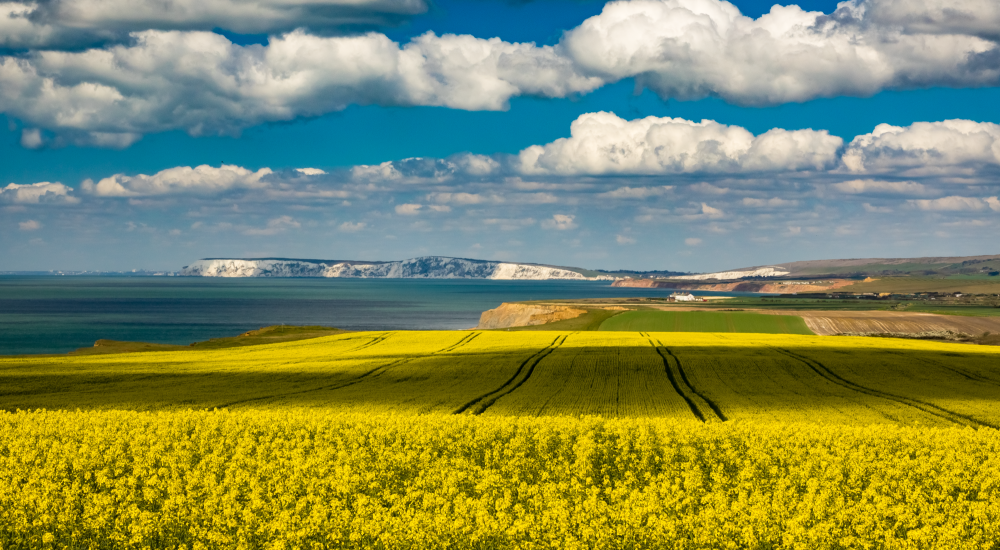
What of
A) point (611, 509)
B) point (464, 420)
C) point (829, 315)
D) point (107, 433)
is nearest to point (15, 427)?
point (107, 433)

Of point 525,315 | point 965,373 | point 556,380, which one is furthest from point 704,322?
point 556,380

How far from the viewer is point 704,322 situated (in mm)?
113750

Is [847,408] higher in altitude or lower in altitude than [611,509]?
lower

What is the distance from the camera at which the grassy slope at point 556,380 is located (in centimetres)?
3347

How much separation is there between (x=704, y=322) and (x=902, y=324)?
1088 inches

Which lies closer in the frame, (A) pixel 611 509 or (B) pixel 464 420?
(A) pixel 611 509

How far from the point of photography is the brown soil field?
103 metres

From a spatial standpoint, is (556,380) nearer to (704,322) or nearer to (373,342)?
(373,342)

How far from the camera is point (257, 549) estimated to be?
1258 cm

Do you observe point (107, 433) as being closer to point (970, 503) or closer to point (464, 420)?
point (464, 420)

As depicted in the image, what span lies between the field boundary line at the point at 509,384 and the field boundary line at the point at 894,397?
18280mm

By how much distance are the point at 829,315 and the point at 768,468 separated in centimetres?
11736

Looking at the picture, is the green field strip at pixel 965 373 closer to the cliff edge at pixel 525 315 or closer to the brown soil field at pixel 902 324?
the brown soil field at pixel 902 324

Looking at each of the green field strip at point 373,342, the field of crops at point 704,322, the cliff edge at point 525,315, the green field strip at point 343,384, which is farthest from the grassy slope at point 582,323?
the green field strip at point 343,384
